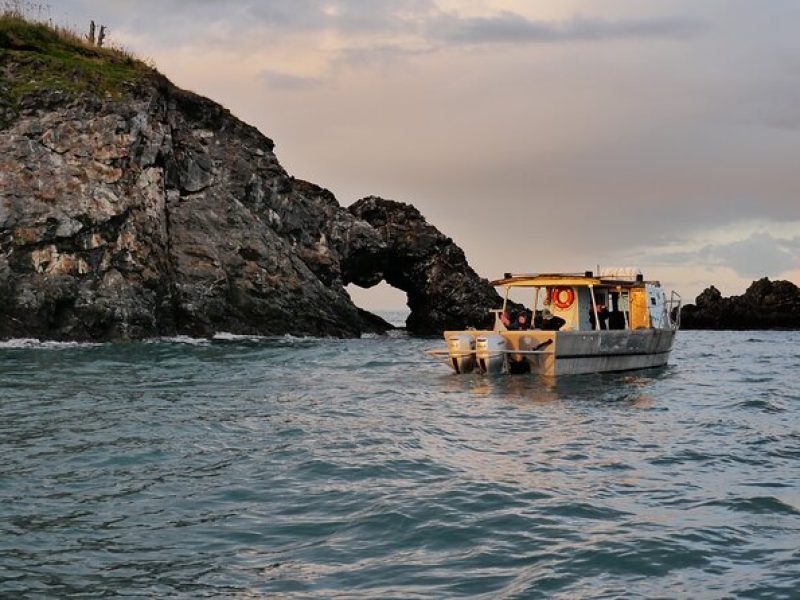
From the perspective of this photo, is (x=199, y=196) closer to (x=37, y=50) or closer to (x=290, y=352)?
(x=37, y=50)

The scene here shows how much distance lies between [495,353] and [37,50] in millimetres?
33727

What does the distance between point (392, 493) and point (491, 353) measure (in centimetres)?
1610

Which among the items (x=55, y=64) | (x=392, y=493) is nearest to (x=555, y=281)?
(x=392, y=493)

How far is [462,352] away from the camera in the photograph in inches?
1130

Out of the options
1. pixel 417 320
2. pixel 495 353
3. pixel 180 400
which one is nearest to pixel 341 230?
pixel 417 320

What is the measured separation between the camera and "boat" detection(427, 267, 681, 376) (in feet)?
90.8

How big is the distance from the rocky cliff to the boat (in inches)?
800

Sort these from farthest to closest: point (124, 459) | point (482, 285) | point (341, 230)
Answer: point (482, 285)
point (341, 230)
point (124, 459)

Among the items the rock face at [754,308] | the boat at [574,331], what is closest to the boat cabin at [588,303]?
the boat at [574,331]

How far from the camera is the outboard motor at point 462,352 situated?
1130 inches

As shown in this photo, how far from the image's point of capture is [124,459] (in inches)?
541

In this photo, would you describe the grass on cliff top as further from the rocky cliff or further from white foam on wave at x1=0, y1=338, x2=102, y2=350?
white foam on wave at x1=0, y1=338, x2=102, y2=350

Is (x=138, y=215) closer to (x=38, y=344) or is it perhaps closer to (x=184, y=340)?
(x=184, y=340)

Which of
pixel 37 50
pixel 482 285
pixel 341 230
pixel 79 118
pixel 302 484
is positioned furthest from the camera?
pixel 482 285
